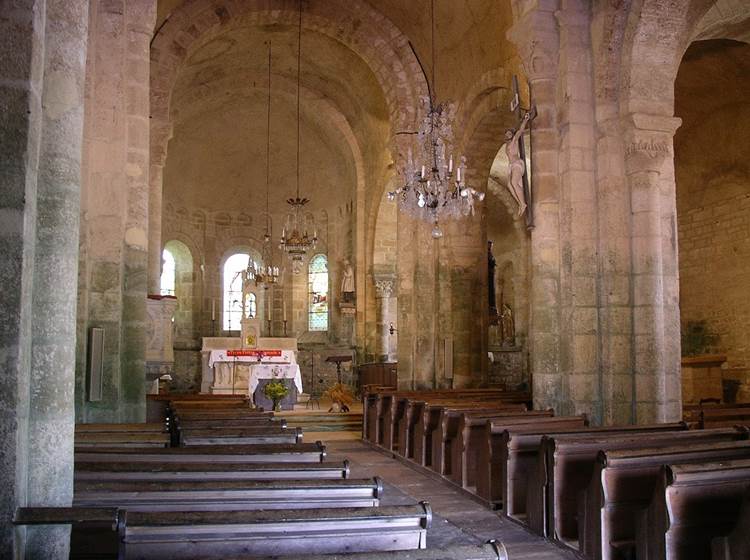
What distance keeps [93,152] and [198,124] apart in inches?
631

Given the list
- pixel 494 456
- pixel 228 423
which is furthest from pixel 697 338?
pixel 228 423

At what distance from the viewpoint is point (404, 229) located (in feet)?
52.2

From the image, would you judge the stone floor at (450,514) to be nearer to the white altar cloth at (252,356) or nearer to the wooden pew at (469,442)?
the wooden pew at (469,442)

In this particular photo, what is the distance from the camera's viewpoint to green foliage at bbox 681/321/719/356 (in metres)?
16.5

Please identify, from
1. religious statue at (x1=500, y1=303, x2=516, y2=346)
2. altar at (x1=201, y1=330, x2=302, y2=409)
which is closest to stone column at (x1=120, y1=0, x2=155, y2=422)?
altar at (x1=201, y1=330, x2=302, y2=409)

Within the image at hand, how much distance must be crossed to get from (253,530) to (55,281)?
1492 millimetres

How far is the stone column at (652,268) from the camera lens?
29.6 feet

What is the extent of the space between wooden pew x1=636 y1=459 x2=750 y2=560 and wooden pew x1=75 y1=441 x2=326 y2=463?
2100 millimetres

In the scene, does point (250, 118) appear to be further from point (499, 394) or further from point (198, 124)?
point (499, 394)

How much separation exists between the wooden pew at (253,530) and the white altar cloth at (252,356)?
14569 mm

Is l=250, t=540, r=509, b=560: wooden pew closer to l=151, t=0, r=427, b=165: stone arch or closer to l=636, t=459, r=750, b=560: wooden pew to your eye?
l=636, t=459, r=750, b=560: wooden pew

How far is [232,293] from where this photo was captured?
24766 millimetres

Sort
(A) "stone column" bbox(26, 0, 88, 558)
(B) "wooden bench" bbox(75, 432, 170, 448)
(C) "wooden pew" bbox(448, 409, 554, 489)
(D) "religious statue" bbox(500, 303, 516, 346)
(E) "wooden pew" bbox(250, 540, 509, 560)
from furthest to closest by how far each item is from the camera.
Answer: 1. (D) "religious statue" bbox(500, 303, 516, 346)
2. (C) "wooden pew" bbox(448, 409, 554, 489)
3. (B) "wooden bench" bbox(75, 432, 170, 448)
4. (A) "stone column" bbox(26, 0, 88, 558)
5. (E) "wooden pew" bbox(250, 540, 509, 560)

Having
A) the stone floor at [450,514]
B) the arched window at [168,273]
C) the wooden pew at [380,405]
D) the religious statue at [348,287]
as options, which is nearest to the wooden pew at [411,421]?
the stone floor at [450,514]
